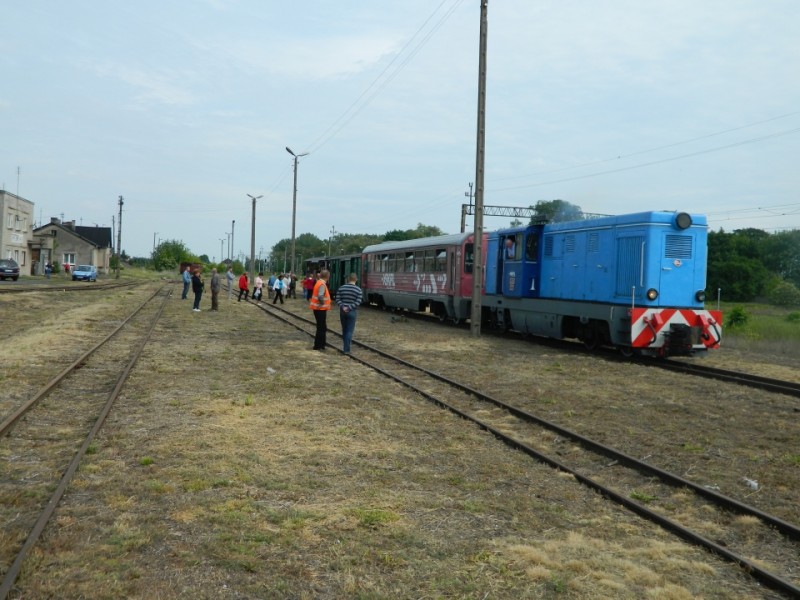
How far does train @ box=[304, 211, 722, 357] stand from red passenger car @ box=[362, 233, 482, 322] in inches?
5.4

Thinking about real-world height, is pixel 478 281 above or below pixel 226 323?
above

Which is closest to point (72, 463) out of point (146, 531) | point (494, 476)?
point (146, 531)

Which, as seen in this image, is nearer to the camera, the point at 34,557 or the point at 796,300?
the point at 34,557

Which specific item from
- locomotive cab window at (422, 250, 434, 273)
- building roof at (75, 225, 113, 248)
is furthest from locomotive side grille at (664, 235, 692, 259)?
building roof at (75, 225, 113, 248)

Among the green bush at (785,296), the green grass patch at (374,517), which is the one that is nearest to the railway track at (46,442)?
the green grass patch at (374,517)

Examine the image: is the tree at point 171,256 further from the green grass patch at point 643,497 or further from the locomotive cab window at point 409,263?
the green grass patch at point 643,497

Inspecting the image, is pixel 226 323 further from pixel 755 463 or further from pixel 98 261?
pixel 98 261

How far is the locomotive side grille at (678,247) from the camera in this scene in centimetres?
1542

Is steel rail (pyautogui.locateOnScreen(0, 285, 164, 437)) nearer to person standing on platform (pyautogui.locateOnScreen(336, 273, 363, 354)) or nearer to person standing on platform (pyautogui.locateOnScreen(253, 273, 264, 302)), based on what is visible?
person standing on platform (pyautogui.locateOnScreen(336, 273, 363, 354))

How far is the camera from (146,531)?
16.0ft

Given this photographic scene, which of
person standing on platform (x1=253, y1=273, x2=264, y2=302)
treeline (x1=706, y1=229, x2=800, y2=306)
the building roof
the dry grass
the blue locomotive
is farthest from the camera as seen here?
the building roof

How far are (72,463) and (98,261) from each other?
105 metres

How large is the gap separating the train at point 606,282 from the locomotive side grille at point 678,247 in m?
0.02

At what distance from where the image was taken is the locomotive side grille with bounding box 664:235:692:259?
15.4m
